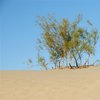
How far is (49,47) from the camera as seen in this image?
88.5 ft

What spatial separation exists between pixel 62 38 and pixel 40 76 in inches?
565

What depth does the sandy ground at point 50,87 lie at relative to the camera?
361 inches

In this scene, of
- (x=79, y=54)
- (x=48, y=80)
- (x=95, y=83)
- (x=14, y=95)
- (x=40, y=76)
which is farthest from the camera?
(x=79, y=54)

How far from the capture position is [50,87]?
10.1 metres

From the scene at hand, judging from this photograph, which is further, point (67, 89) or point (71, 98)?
point (67, 89)

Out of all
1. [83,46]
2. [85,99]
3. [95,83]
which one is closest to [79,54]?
[83,46]

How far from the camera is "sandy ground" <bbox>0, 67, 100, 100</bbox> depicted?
917 cm

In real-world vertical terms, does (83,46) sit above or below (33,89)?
above

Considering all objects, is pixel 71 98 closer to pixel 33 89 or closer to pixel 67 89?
pixel 67 89

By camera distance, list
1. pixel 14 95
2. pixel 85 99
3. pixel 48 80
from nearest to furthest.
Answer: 1. pixel 85 99
2. pixel 14 95
3. pixel 48 80

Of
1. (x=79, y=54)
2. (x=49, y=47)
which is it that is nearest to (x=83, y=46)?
(x=79, y=54)

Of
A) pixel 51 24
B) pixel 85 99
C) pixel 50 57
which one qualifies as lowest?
pixel 85 99

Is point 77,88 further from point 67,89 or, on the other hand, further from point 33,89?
point 33,89

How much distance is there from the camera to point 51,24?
26453 millimetres
